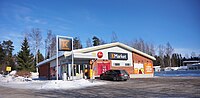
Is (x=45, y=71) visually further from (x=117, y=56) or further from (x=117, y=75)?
(x=117, y=75)

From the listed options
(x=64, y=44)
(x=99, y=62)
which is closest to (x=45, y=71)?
(x=99, y=62)

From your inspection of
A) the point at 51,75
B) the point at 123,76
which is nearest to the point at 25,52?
the point at 51,75

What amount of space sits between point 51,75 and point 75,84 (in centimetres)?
1716

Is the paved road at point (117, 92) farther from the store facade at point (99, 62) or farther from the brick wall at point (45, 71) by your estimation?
the brick wall at point (45, 71)

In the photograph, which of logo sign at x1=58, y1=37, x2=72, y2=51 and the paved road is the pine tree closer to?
logo sign at x1=58, y1=37, x2=72, y2=51

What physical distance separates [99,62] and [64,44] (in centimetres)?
1041

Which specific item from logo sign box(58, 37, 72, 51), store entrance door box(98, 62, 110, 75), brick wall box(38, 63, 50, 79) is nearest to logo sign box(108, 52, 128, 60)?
store entrance door box(98, 62, 110, 75)

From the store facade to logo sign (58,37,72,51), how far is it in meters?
4.17

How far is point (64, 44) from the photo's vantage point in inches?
1030

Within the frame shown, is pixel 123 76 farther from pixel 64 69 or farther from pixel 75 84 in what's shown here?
pixel 64 69

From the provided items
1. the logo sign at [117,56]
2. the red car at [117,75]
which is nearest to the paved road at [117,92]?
the red car at [117,75]

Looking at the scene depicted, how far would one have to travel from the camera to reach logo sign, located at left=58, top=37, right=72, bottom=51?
25856 millimetres

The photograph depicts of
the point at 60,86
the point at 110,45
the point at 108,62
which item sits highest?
the point at 110,45

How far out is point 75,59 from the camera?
33.0 meters
